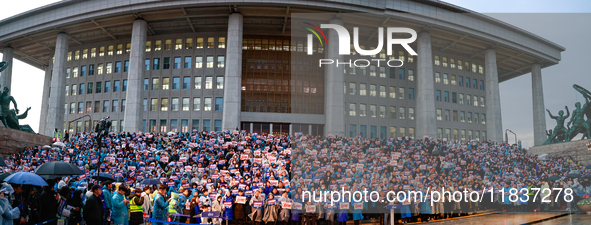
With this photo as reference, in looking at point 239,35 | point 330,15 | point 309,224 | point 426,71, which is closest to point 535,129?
point 426,71

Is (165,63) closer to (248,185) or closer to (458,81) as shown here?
(248,185)

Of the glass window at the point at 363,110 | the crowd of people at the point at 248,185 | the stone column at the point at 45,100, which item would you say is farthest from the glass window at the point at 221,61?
the stone column at the point at 45,100

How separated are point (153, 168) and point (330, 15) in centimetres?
3062

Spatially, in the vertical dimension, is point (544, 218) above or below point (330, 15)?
below

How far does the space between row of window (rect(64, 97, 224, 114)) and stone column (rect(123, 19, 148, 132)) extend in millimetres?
7189

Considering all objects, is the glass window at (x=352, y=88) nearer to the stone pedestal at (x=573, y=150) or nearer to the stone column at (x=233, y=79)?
the stone column at (x=233, y=79)

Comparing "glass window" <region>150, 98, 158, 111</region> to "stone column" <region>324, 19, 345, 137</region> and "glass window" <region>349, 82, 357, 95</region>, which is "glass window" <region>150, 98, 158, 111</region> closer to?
"stone column" <region>324, 19, 345, 137</region>

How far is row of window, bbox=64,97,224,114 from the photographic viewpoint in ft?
170

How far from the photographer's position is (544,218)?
55.7 ft

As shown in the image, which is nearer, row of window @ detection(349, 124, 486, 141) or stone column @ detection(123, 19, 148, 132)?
stone column @ detection(123, 19, 148, 132)

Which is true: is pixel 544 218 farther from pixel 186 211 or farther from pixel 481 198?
pixel 186 211

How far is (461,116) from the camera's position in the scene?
195ft

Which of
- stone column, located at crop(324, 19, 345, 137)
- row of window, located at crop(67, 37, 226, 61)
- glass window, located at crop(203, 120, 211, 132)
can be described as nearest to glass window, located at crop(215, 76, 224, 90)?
row of window, located at crop(67, 37, 226, 61)

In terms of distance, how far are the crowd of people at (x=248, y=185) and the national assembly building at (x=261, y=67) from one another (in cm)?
1809
